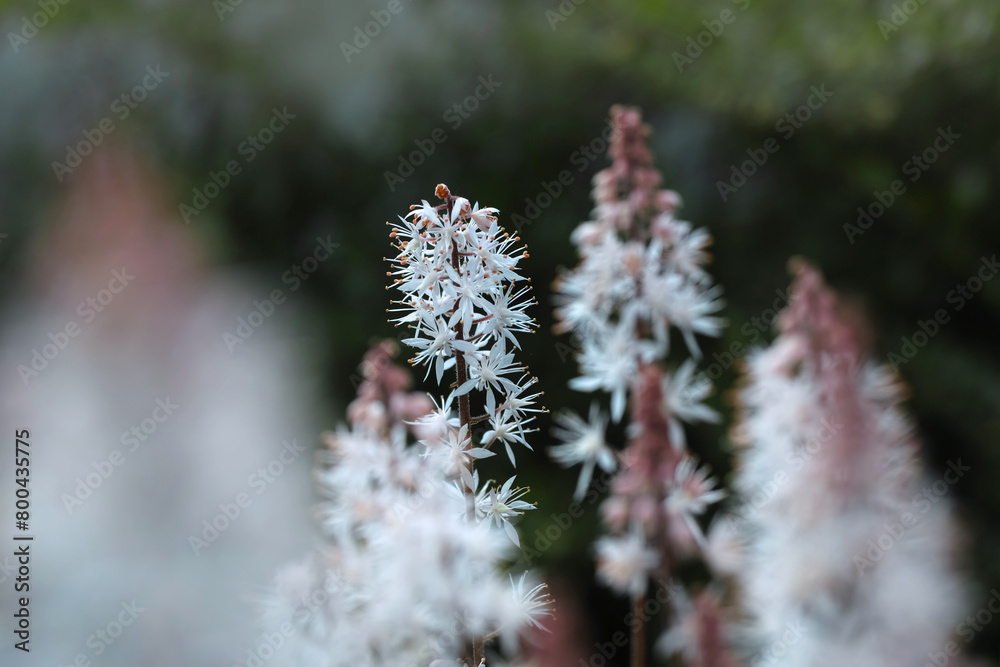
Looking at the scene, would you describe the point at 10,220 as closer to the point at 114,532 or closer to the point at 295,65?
the point at 295,65

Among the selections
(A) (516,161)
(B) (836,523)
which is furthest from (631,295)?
(A) (516,161)

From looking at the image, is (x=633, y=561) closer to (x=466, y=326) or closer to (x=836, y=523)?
(x=836, y=523)

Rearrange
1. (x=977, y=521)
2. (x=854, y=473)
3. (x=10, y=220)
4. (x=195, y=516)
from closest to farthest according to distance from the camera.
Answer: (x=854, y=473)
(x=195, y=516)
(x=977, y=521)
(x=10, y=220)

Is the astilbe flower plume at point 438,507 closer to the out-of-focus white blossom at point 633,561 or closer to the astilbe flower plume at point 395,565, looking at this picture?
the astilbe flower plume at point 395,565

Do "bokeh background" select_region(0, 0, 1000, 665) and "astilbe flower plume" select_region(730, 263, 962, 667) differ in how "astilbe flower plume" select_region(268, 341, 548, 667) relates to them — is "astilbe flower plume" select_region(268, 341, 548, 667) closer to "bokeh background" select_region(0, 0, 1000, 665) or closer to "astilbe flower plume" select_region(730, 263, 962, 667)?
"astilbe flower plume" select_region(730, 263, 962, 667)

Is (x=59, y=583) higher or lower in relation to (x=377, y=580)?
higher

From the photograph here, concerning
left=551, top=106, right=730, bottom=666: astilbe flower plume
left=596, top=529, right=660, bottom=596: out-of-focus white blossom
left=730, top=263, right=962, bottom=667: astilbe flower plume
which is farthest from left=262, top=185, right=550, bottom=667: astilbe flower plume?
left=730, top=263, right=962, bottom=667: astilbe flower plume

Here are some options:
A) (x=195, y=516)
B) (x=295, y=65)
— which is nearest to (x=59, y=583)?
(x=195, y=516)

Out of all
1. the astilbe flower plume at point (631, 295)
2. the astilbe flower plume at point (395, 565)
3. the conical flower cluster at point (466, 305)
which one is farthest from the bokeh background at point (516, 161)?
the conical flower cluster at point (466, 305)
